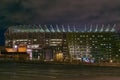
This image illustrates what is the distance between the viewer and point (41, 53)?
171m

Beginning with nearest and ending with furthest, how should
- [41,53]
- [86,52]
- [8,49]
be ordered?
[8,49]
[41,53]
[86,52]

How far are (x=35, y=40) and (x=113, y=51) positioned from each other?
47.3 meters

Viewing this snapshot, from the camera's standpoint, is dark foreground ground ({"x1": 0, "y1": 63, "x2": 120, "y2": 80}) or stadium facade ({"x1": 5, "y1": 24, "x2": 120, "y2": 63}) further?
stadium facade ({"x1": 5, "y1": 24, "x2": 120, "y2": 63})

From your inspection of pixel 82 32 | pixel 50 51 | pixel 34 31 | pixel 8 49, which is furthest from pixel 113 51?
pixel 8 49

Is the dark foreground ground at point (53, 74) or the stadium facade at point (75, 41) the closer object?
the dark foreground ground at point (53, 74)

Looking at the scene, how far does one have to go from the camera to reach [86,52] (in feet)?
602

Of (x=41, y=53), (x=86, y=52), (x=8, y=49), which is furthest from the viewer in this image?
(x=86, y=52)

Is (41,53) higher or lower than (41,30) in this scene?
lower

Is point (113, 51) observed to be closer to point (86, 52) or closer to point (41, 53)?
point (86, 52)

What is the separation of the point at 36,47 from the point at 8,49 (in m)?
25.1

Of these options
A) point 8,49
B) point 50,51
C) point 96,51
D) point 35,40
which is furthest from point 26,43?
point 96,51

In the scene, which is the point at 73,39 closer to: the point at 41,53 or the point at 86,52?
the point at 86,52

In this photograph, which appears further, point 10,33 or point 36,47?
point 10,33

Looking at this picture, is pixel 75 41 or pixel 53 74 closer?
pixel 53 74
